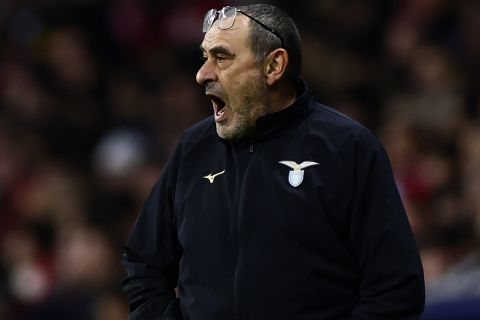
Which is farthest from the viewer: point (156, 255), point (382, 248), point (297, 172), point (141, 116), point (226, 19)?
point (141, 116)

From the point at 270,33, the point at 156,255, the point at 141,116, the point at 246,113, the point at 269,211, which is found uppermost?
the point at 270,33

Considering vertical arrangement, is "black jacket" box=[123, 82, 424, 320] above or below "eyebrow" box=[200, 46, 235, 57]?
below

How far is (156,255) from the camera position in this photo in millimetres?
3648

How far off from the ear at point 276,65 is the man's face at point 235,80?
0.02 metres

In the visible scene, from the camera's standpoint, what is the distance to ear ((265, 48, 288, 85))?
3510 mm

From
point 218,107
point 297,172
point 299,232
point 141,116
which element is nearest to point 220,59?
point 218,107

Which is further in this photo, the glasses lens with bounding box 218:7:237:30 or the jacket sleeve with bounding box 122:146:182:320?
the jacket sleeve with bounding box 122:146:182:320

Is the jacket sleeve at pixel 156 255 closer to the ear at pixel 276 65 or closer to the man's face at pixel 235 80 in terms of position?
the man's face at pixel 235 80

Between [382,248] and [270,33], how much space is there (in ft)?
2.26

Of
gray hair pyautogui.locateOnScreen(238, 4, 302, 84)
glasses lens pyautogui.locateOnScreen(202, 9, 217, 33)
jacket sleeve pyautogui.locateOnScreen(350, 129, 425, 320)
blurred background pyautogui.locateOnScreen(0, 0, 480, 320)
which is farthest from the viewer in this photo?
blurred background pyautogui.locateOnScreen(0, 0, 480, 320)

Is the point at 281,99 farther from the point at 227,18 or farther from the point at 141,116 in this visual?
the point at 141,116

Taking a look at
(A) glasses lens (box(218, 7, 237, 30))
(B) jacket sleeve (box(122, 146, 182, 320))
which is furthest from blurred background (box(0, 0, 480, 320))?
(A) glasses lens (box(218, 7, 237, 30))

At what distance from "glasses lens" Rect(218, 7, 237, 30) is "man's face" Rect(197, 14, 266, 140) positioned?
0.01 m

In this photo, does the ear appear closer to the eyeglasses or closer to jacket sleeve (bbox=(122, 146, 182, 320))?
the eyeglasses
